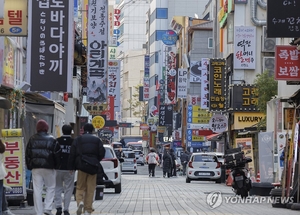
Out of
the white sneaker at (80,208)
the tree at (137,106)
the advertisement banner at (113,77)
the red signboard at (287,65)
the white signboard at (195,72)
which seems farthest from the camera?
the tree at (137,106)

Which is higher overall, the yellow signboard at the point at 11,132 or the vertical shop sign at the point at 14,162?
the yellow signboard at the point at 11,132

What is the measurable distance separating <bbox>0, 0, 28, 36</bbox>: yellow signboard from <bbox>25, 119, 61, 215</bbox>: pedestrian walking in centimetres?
350

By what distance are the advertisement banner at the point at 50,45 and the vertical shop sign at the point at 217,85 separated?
30.7 m

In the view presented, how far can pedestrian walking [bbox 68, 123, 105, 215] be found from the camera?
17.5 meters

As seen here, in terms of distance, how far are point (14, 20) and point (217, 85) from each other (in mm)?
36599

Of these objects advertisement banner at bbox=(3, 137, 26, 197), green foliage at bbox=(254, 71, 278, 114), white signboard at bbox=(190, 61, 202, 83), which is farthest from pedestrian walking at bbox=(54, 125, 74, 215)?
white signboard at bbox=(190, 61, 202, 83)

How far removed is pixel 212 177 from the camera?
4500 cm

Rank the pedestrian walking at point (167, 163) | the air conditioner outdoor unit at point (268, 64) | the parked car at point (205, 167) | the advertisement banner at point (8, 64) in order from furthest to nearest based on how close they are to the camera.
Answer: the air conditioner outdoor unit at point (268, 64), the pedestrian walking at point (167, 163), the parked car at point (205, 167), the advertisement banner at point (8, 64)

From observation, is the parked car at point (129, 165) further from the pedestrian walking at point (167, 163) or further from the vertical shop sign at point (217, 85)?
the pedestrian walking at point (167, 163)

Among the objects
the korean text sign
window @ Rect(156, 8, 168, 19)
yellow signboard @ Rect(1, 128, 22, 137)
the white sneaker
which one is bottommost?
the white sneaker

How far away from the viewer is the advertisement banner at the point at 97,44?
41.7 m

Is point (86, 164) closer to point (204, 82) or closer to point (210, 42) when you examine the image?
point (204, 82)

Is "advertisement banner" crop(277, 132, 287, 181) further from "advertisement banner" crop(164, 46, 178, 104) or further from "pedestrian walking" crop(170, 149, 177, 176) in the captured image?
"advertisement banner" crop(164, 46, 178, 104)

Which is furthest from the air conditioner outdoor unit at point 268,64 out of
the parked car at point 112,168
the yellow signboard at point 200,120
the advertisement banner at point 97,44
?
the parked car at point 112,168
